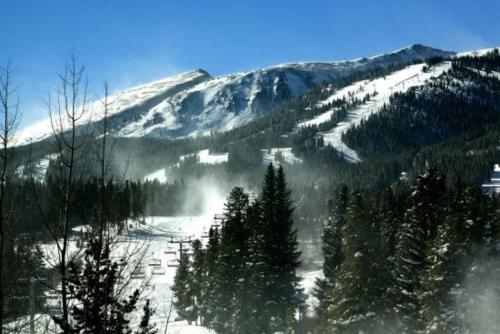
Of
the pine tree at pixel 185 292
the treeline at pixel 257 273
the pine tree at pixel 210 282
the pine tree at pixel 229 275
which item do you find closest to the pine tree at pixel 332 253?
the treeline at pixel 257 273

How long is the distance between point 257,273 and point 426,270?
13824 millimetres

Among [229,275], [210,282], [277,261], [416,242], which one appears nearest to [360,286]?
[416,242]

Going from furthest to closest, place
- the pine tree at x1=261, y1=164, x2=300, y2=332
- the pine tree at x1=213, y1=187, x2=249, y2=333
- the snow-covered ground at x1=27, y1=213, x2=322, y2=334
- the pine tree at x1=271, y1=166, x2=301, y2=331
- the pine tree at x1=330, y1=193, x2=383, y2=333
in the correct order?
the snow-covered ground at x1=27, y1=213, x2=322, y2=334
the pine tree at x1=213, y1=187, x2=249, y2=333
the pine tree at x1=271, y1=166, x2=301, y2=331
the pine tree at x1=261, y1=164, x2=300, y2=332
the pine tree at x1=330, y1=193, x2=383, y2=333

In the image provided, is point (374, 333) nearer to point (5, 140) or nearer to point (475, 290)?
point (475, 290)

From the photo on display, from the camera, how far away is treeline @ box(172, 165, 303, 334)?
37812 mm

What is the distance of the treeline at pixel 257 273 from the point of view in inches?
1489

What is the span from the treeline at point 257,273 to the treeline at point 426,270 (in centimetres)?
524

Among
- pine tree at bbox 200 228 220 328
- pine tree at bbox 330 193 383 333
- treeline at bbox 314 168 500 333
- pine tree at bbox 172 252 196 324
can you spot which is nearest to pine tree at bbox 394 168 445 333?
treeline at bbox 314 168 500 333

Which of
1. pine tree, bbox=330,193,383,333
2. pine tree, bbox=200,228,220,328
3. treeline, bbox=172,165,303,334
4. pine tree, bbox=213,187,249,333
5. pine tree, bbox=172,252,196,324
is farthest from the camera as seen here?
pine tree, bbox=172,252,196,324

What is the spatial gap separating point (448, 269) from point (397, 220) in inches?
886

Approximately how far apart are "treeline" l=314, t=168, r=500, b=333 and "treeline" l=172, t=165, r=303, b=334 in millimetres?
5237

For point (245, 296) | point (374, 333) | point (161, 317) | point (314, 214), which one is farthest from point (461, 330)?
point (314, 214)

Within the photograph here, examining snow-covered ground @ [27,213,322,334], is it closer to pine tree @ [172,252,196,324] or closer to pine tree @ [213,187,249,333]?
pine tree @ [172,252,196,324]

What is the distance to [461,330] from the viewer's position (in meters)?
26.2
